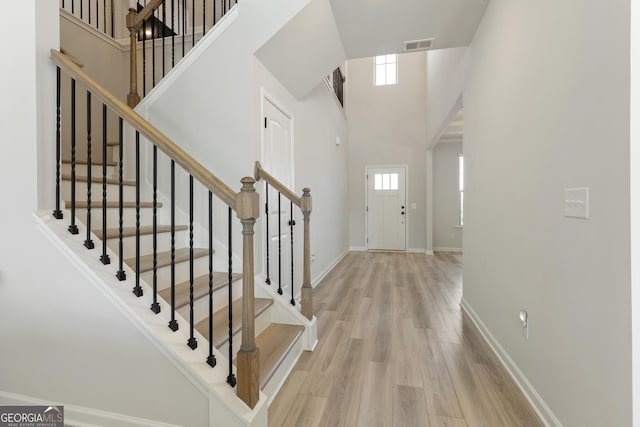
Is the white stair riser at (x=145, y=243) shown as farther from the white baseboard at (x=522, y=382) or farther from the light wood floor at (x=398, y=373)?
the white baseboard at (x=522, y=382)

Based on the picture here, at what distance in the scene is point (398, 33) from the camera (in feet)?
9.89

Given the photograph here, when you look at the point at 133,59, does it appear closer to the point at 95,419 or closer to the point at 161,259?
the point at 161,259

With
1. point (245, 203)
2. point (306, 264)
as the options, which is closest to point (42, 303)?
point (245, 203)

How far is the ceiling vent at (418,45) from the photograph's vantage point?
3166 mm

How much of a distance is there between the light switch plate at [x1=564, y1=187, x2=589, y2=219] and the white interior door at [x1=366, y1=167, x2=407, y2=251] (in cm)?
598

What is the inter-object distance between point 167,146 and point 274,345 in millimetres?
1391

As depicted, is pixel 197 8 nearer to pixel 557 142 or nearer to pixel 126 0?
pixel 126 0

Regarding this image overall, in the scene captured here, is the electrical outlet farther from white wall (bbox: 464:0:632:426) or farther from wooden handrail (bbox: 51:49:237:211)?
wooden handrail (bbox: 51:49:237:211)

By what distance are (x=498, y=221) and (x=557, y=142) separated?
937 millimetres

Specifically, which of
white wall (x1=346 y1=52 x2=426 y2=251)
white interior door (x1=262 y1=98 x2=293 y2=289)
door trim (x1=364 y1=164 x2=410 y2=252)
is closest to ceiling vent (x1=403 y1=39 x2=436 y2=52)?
white interior door (x1=262 y1=98 x2=293 y2=289)

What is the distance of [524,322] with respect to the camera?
183cm

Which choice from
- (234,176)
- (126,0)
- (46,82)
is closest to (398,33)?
(234,176)

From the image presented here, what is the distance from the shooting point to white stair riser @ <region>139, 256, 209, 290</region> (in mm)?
1899

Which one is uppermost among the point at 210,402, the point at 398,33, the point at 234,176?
the point at 398,33
